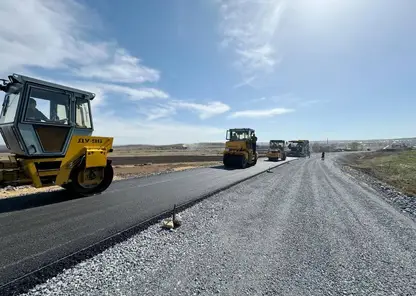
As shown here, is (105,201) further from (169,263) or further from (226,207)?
(169,263)

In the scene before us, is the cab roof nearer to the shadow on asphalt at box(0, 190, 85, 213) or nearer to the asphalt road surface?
the shadow on asphalt at box(0, 190, 85, 213)

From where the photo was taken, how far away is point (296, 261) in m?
4.34

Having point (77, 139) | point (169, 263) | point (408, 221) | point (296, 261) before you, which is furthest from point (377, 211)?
point (77, 139)

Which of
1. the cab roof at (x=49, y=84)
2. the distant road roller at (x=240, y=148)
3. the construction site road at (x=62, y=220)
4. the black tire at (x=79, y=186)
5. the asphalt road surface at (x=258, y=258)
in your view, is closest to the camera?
the asphalt road surface at (x=258, y=258)

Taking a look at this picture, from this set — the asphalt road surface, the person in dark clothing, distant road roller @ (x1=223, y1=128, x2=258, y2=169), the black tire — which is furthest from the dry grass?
the person in dark clothing

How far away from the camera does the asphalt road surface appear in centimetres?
343

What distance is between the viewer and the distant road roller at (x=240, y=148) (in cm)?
2061

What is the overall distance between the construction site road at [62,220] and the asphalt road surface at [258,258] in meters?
0.69

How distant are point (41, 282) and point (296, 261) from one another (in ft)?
13.0

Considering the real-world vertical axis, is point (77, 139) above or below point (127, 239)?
above

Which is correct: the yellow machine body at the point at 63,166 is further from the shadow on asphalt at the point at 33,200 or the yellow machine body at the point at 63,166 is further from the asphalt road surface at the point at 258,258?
the asphalt road surface at the point at 258,258

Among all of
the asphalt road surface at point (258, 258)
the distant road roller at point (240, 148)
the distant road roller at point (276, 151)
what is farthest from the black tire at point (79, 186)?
the distant road roller at point (276, 151)

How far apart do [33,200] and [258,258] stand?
23.0ft

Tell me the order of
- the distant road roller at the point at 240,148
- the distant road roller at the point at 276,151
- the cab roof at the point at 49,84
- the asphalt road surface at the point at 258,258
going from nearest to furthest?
1. the asphalt road surface at the point at 258,258
2. the cab roof at the point at 49,84
3. the distant road roller at the point at 240,148
4. the distant road roller at the point at 276,151
